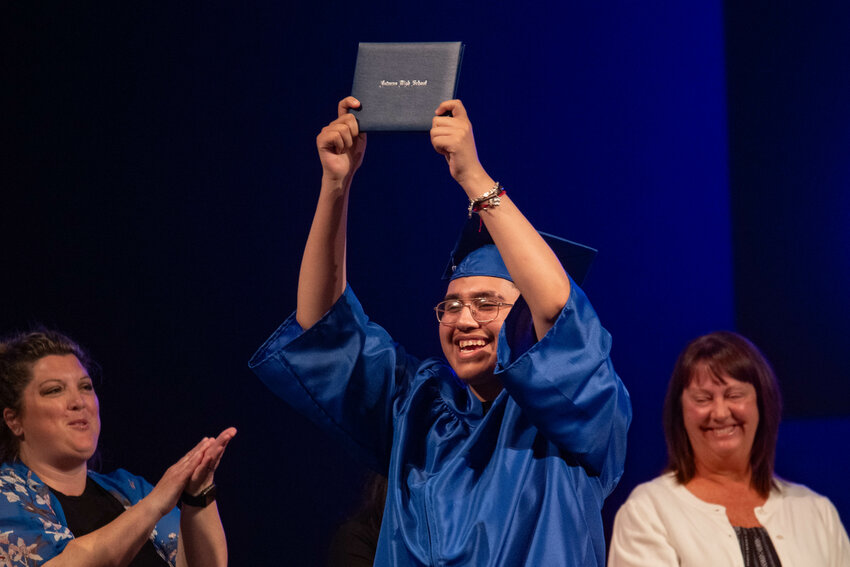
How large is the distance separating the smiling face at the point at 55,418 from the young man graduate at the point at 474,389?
976 mm

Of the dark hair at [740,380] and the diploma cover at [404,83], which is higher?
the diploma cover at [404,83]

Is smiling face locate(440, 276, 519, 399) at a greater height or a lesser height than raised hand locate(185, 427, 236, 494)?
greater

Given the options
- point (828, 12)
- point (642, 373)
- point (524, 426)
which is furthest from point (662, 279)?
point (524, 426)

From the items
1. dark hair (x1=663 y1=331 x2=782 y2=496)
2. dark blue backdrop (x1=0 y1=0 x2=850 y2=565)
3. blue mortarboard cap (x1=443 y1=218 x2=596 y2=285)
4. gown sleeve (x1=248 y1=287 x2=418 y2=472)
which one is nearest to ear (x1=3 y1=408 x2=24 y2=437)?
dark blue backdrop (x1=0 y1=0 x2=850 y2=565)

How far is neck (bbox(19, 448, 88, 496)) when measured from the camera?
2402 mm

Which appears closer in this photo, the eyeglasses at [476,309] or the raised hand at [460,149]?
the raised hand at [460,149]

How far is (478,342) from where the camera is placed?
1.70 metres

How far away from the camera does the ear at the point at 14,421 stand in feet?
8.08

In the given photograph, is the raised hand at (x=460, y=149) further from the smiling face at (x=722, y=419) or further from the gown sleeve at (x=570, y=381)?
the smiling face at (x=722, y=419)

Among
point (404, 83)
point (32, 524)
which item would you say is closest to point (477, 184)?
point (404, 83)

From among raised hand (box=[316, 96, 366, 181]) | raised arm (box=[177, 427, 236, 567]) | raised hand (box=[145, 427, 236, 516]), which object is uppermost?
raised hand (box=[316, 96, 366, 181])

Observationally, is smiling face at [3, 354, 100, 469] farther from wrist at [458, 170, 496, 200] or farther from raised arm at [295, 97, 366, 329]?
wrist at [458, 170, 496, 200]

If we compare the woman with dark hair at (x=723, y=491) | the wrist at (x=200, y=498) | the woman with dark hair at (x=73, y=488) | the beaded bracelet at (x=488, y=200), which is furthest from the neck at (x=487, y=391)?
the wrist at (x=200, y=498)

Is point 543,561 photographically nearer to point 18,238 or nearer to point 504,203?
point 504,203
